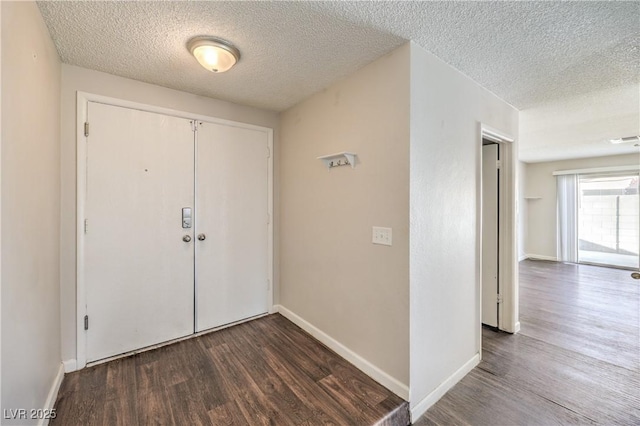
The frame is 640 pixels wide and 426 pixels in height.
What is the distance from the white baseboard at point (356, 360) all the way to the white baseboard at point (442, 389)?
125mm

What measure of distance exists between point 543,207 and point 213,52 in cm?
816

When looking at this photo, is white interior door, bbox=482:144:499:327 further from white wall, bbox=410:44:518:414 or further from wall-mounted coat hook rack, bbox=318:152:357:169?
wall-mounted coat hook rack, bbox=318:152:357:169

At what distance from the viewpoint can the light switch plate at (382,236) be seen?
1.88m

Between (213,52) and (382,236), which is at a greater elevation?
(213,52)

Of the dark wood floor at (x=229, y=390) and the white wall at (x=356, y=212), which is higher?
the white wall at (x=356, y=212)

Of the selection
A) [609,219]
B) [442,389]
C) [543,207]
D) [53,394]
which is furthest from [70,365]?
[609,219]

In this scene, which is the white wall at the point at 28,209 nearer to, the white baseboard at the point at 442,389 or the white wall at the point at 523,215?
the white baseboard at the point at 442,389

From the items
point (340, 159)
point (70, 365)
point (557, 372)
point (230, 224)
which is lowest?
point (557, 372)

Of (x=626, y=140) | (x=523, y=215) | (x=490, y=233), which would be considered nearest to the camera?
(x=490, y=233)

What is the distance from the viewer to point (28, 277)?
1351 mm

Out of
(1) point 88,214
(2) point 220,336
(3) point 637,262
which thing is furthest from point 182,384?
(3) point 637,262

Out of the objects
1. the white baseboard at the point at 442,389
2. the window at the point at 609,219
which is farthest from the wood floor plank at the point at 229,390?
the window at the point at 609,219

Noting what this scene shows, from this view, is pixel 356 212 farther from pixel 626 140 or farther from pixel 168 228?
pixel 626 140

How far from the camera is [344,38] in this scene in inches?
68.3
